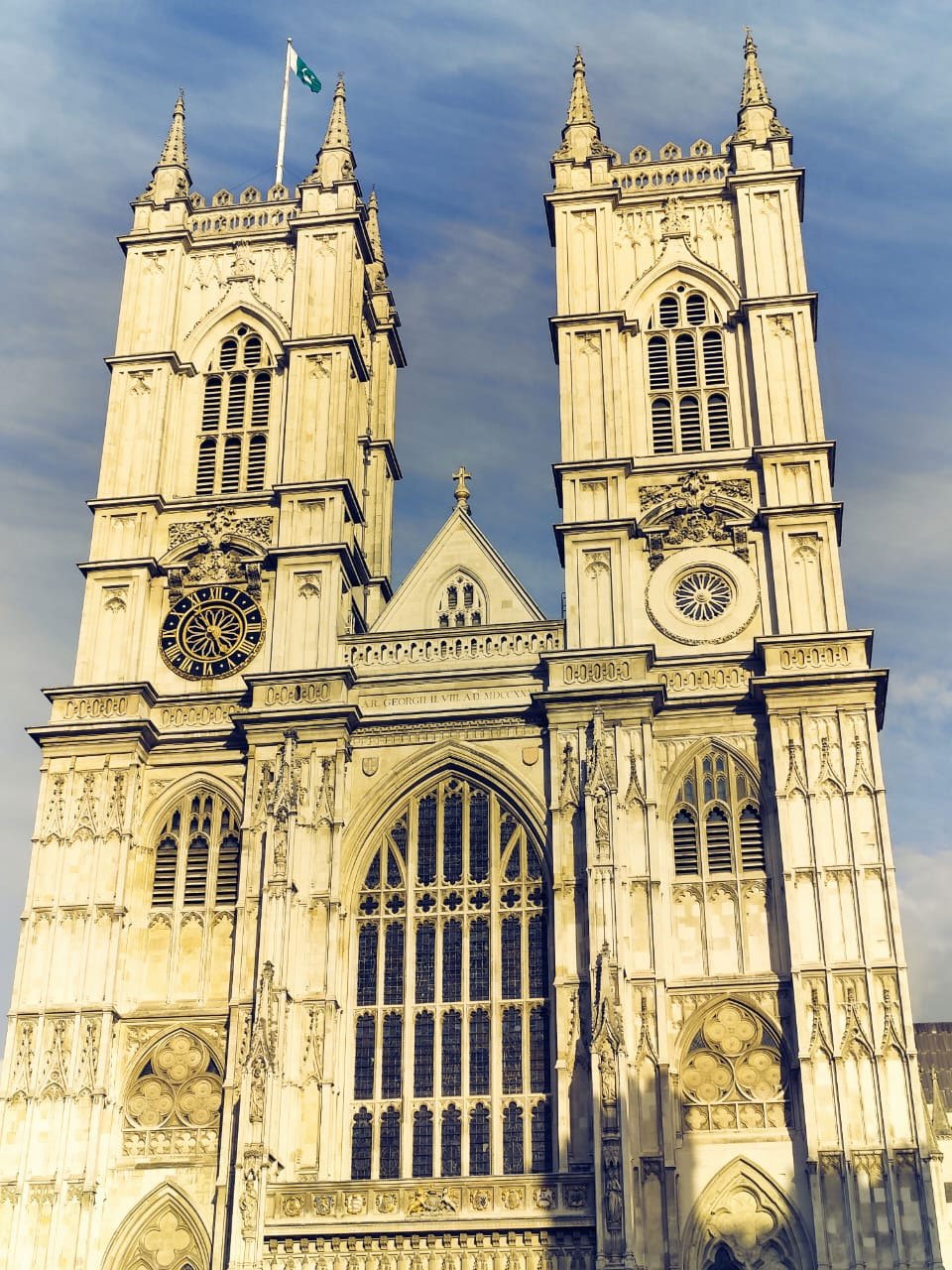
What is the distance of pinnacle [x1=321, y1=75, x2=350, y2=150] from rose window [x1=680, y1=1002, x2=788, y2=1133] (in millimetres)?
26430

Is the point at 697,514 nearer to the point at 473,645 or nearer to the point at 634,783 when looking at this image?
the point at 473,645

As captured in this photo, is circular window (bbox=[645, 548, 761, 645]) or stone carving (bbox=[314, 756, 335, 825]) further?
circular window (bbox=[645, 548, 761, 645])

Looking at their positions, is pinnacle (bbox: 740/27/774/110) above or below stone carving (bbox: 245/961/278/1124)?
above

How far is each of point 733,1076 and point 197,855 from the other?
42.2 feet

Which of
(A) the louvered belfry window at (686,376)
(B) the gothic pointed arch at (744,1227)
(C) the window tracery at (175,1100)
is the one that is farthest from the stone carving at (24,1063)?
(A) the louvered belfry window at (686,376)

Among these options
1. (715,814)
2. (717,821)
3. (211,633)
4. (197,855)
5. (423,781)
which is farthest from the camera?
(211,633)

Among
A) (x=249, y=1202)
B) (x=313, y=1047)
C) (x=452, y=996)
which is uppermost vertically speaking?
(x=452, y=996)

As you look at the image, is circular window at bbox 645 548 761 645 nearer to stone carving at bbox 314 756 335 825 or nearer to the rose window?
stone carving at bbox 314 756 335 825

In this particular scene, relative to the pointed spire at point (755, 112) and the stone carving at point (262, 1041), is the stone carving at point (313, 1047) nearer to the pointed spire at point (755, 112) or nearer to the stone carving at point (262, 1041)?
the stone carving at point (262, 1041)

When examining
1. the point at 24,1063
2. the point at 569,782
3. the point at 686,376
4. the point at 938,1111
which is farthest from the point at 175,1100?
the point at 686,376

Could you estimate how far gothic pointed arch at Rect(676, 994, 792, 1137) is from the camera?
36219 mm

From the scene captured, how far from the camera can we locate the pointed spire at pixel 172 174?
166 feet

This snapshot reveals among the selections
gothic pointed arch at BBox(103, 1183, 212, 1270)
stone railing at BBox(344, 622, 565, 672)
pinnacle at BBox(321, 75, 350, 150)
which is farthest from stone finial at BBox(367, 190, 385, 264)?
gothic pointed arch at BBox(103, 1183, 212, 1270)

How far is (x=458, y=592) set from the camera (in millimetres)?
44000
